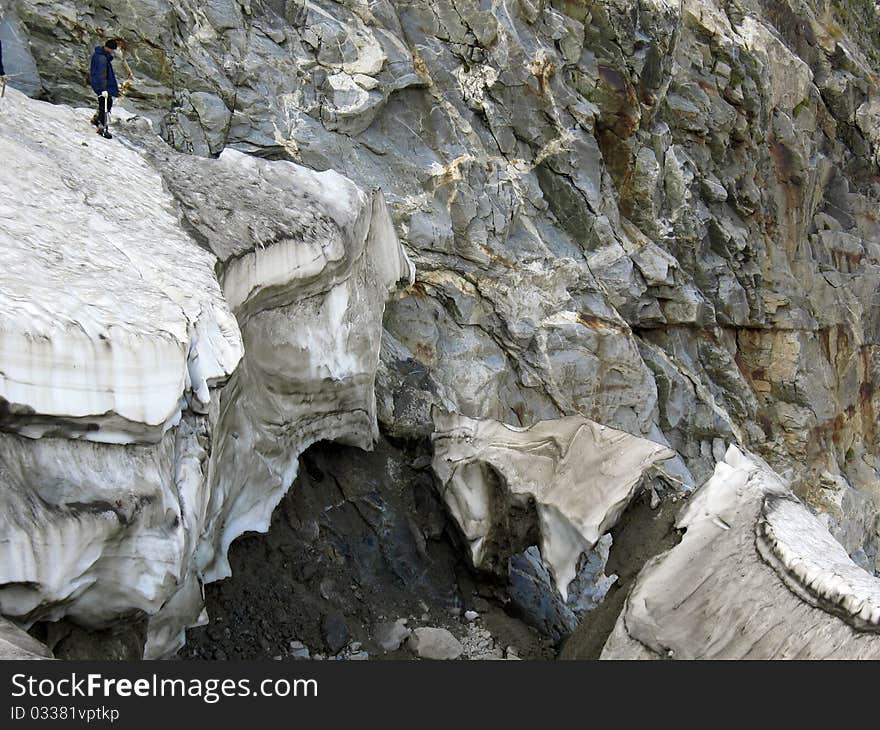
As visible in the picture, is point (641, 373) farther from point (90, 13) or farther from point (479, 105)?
point (90, 13)

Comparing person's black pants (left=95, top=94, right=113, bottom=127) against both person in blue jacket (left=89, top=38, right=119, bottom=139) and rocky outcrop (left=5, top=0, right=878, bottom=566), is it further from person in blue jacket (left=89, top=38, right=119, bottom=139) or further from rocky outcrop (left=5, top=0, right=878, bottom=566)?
rocky outcrop (left=5, top=0, right=878, bottom=566)

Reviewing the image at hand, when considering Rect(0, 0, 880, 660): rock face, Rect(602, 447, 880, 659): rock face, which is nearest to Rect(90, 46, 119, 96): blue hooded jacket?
Rect(0, 0, 880, 660): rock face

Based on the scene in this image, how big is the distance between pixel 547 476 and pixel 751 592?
3052 millimetres

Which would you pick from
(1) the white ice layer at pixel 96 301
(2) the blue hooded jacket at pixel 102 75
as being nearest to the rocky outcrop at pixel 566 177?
(2) the blue hooded jacket at pixel 102 75

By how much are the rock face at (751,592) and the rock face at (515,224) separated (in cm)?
155

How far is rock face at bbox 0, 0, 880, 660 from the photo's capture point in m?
8.04

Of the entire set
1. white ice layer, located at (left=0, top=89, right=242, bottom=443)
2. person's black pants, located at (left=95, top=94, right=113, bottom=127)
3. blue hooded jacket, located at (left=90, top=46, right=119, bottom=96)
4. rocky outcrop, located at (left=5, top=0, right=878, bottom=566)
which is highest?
white ice layer, located at (left=0, top=89, right=242, bottom=443)

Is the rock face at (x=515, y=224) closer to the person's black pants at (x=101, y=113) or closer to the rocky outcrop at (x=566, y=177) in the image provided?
the rocky outcrop at (x=566, y=177)

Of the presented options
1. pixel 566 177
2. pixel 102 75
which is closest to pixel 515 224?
pixel 566 177

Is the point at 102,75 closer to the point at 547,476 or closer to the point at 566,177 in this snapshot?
the point at 547,476

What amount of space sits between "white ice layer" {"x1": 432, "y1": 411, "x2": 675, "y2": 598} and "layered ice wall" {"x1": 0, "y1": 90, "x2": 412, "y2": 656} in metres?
1.22

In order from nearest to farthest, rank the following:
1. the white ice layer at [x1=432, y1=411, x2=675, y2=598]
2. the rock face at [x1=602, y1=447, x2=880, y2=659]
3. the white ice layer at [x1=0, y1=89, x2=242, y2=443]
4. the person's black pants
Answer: the white ice layer at [x1=0, y1=89, x2=242, y2=443], the rock face at [x1=602, y1=447, x2=880, y2=659], the white ice layer at [x1=432, y1=411, x2=675, y2=598], the person's black pants

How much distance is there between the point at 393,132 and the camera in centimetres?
1554

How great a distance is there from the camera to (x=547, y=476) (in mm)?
8852
